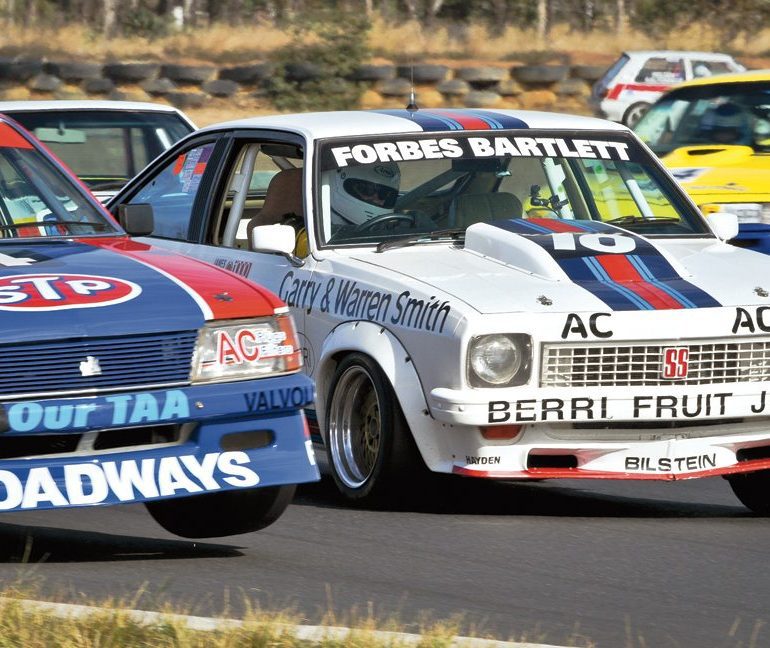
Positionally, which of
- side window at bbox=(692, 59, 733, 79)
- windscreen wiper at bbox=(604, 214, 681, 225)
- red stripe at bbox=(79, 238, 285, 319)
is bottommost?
side window at bbox=(692, 59, 733, 79)

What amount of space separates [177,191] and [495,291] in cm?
249

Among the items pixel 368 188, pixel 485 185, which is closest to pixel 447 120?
pixel 485 185

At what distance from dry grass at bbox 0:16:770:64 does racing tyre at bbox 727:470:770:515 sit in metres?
32.1

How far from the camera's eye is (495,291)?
271 inches

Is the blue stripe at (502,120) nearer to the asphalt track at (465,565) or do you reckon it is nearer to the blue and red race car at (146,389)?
the asphalt track at (465,565)

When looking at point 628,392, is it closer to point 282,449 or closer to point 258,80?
point 282,449

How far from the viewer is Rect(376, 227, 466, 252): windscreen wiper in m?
7.67

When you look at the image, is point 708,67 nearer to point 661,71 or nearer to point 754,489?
point 661,71

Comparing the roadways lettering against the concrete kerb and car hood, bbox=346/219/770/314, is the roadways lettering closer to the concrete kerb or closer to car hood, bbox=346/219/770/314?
the concrete kerb

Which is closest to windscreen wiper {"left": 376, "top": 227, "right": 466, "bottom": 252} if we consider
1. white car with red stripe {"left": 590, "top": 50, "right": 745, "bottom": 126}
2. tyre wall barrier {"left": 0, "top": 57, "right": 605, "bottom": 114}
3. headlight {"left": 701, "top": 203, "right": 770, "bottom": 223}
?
headlight {"left": 701, "top": 203, "right": 770, "bottom": 223}

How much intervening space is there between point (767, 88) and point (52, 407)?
29.6 feet

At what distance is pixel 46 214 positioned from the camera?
705cm

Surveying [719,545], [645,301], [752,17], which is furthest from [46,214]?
[752,17]

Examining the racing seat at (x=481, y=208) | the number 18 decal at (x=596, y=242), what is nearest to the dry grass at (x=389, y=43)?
the racing seat at (x=481, y=208)
